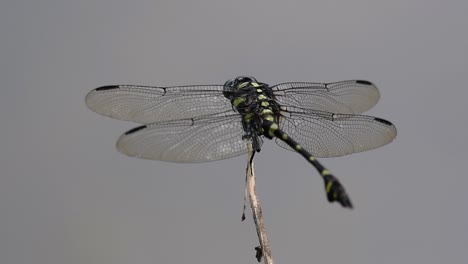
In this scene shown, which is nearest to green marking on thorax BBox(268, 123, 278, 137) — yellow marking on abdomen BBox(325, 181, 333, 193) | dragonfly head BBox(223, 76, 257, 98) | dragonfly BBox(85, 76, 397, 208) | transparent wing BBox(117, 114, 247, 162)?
dragonfly BBox(85, 76, 397, 208)

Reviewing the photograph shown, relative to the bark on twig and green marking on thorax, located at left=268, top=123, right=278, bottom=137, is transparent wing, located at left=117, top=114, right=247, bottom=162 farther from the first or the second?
the bark on twig

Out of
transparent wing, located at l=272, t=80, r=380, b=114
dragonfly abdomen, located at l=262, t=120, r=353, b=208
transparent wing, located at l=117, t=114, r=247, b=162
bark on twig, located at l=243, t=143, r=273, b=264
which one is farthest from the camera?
transparent wing, located at l=272, t=80, r=380, b=114

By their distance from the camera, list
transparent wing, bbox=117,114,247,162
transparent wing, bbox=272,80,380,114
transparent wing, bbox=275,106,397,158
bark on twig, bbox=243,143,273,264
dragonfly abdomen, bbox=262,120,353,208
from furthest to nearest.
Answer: transparent wing, bbox=272,80,380,114 → transparent wing, bbox=275,106,397,158 → transparent wing, bbox=117,114,247,162 → bark on twig, bbox=243,143,273,264 → dragonfly abdomen, bbox=262,120,353,208

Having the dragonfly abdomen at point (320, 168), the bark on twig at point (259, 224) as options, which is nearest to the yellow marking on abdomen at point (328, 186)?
the dragonfly abdomen at point (320, 168)

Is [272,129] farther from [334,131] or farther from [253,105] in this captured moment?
[334,131]

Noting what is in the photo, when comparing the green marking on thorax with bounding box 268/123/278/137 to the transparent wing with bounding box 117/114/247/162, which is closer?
the transparent wing with bounding box 117/114/247/162

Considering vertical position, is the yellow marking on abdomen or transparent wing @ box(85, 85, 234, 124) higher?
transparent wing @ box(85, 85, 234, 124)

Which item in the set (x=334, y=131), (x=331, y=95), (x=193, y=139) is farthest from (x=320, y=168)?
(x=331, y=95)
